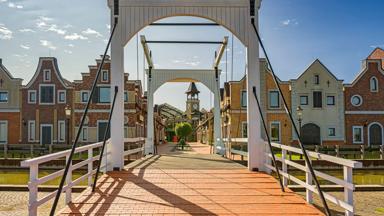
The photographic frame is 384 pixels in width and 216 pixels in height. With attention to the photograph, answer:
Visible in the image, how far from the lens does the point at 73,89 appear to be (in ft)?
89.5

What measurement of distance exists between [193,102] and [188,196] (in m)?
52.1

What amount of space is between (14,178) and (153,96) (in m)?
6.85

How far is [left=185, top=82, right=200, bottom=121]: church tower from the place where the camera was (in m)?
55.9

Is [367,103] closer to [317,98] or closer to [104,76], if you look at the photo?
[317,98]

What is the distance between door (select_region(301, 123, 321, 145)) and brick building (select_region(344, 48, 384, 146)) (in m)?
2.51

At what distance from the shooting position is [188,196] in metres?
5.20

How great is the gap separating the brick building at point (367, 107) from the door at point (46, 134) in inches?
981

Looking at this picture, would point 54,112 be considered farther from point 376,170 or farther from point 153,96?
point 376,170

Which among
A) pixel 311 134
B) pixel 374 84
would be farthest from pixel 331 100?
pixel 374 84

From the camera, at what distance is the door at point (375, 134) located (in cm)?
2725

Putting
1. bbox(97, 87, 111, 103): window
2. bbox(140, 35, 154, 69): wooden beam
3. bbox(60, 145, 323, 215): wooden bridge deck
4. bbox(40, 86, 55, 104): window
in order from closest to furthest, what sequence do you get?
bbox(60, 145, 323, 215): wooden bridge deck
bbox(140, 35, 154, 69): wooden beam
bbox(97, 87, 111, 103): window
bbox(40, 86, 55, 104): window

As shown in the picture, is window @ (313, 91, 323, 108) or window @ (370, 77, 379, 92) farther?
window @ (313, 91, 323, 108)

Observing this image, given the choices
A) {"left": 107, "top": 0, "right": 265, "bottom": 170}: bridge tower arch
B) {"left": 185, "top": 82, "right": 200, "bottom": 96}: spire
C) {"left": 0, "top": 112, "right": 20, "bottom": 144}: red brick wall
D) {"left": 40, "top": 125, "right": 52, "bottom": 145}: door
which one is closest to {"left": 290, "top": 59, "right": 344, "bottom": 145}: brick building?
{"left": 40, "top": 125, "right": 52, "bottom": 145}: door

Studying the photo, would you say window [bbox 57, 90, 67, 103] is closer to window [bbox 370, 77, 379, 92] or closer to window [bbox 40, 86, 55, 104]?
window [bbox 40, 86, 55, 104]
